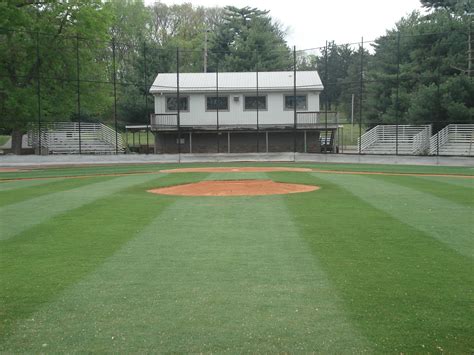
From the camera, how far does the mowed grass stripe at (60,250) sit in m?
5.48

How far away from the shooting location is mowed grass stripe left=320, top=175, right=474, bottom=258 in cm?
834

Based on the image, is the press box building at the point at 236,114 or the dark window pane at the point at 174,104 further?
the dark window pane at the point at 174,104

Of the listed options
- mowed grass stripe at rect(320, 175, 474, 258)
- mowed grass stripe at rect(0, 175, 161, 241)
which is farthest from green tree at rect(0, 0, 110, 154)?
mowed grass stripe at rect(320, 175, 474, 258)

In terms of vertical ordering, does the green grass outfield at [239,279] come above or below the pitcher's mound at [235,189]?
below

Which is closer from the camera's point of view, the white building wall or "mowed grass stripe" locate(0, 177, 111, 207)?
"mowed grass stripe" locate(0, 177, 111, 207)

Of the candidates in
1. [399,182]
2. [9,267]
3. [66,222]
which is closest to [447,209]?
[399,182]

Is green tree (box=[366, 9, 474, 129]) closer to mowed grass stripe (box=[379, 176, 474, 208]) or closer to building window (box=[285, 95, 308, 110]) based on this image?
building window (box=[285, 95, 308, 110])

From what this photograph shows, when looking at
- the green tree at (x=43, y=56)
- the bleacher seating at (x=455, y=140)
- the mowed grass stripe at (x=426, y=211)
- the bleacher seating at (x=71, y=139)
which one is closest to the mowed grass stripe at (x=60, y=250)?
the mowed grass stripe at (x=426, y=211)

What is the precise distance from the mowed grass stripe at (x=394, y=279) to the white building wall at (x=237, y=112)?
2963 cm

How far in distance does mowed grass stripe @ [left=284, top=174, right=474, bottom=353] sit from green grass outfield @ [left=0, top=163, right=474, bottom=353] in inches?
0.8

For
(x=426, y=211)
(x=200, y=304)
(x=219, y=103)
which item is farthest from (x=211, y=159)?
(x=200, y=304)

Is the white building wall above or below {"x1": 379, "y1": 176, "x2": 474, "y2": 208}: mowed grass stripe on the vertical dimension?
above

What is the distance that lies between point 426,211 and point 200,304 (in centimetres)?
733

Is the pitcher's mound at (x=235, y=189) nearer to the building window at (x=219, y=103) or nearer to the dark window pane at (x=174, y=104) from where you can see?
the building window at (x=219, y=103)
